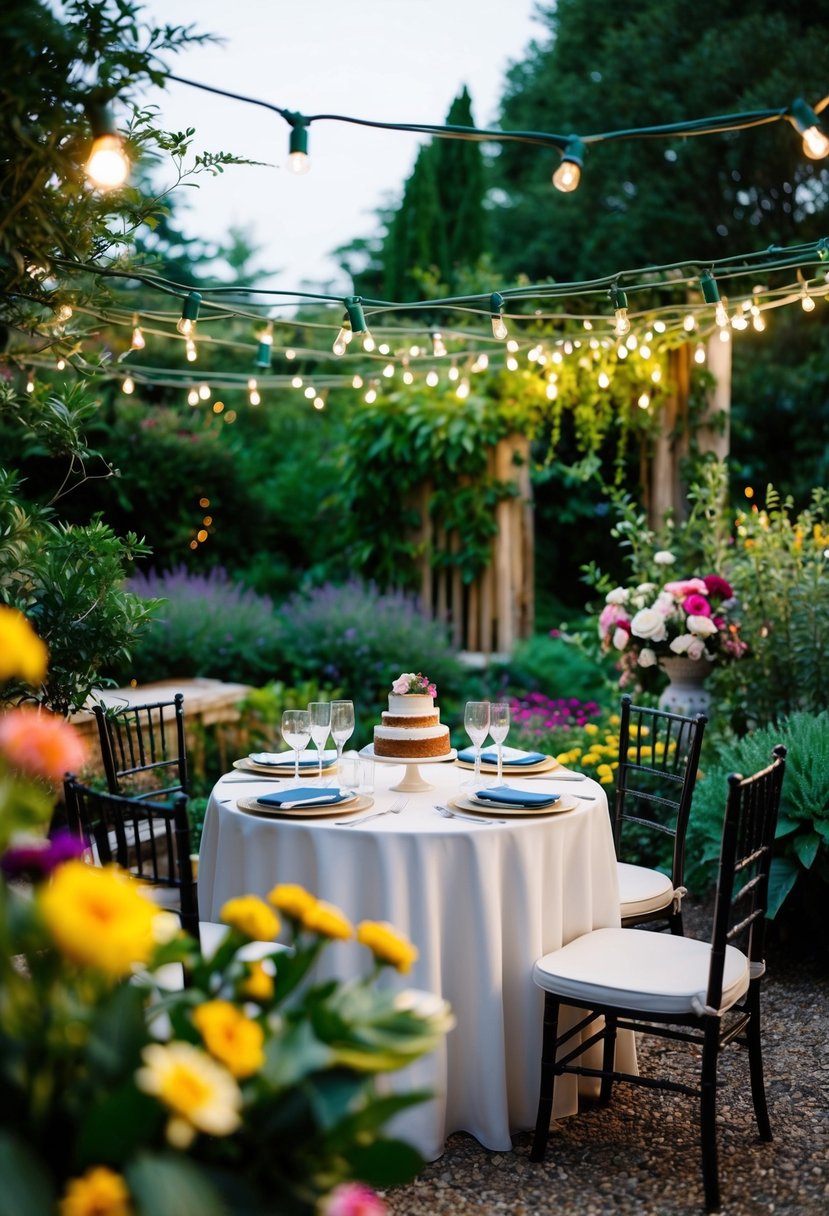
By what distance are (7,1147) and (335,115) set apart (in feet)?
7.54

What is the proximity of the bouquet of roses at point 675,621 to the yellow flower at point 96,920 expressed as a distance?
3.95 meters

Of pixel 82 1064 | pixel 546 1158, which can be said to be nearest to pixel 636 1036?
pixel 546 1158

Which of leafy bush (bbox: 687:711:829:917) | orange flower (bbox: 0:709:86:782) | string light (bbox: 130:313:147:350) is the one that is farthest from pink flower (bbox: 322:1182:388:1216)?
string light (bbox: 130:313:147:350)

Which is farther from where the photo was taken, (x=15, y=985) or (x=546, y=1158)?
(x=546, y=1158)

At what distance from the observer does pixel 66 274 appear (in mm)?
3051

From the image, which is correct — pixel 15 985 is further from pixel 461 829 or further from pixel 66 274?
pixel 66 274

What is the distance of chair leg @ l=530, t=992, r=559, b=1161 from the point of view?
2.67 metres

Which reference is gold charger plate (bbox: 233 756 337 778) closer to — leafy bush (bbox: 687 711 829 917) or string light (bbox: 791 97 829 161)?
leafy bush (bbox: 687 711 829 917)

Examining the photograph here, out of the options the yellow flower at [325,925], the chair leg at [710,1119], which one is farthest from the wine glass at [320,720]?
the yellow flower at [325,925]

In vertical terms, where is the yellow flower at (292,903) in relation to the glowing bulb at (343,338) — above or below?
below

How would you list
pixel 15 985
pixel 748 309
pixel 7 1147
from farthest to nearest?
pixel 748 309 → pixel 15 985 → pixel 7 1147

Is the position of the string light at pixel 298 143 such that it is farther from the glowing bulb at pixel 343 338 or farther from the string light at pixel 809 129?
the glowing bulb at pixel 343 338

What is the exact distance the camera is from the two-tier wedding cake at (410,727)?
2.99 m

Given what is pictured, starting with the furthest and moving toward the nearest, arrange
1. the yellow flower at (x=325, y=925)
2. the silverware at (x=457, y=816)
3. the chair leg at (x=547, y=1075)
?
the silverware at (x=457, y=816) → the chair leg at (x=547, y=1075) → the yellow flower at (x=325, y=925)
